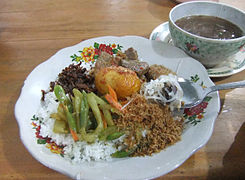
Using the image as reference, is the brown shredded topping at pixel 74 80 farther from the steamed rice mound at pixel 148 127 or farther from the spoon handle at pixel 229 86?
the spoon handle at pixel 229 86

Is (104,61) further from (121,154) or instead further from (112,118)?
(121,154)

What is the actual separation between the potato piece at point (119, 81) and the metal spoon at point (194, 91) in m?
0.38

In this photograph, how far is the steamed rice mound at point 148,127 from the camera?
1.34 meters

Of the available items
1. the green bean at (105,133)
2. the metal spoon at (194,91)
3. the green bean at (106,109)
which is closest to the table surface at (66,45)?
the metal spoon at (194,91)

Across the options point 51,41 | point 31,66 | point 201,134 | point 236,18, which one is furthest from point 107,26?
point 201,134

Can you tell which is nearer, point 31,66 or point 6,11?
point 31,66

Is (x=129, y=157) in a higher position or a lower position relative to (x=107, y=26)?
lower

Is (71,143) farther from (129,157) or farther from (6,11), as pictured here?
(6,11)

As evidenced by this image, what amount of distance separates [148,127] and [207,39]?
869 millimetres

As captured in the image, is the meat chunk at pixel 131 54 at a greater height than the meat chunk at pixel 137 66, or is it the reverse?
the meat chunk at pixel 131 54

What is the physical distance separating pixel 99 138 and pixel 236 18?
1693mm

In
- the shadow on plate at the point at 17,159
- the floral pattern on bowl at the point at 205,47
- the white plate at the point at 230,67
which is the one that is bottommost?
the shadow on plate at the point at 17,159

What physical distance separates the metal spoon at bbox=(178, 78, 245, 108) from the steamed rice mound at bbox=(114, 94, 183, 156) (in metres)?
0.17

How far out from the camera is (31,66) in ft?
6.79
